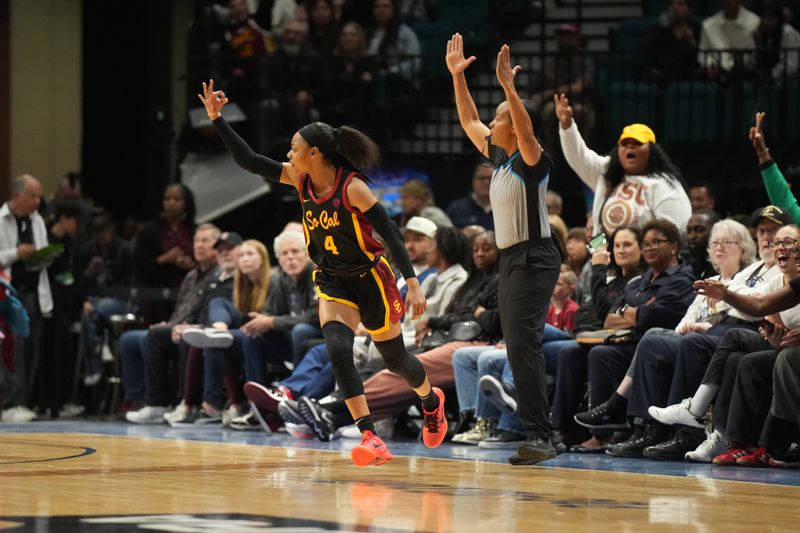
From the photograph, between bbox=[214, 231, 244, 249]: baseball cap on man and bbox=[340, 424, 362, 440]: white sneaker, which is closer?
bbox=[340, 424, 362, 440]: white sneaker

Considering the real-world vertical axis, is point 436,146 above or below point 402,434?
above

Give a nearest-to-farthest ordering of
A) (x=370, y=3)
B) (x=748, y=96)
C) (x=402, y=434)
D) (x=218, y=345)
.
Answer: (x=402, y=434) < (x=218, y=345) < (x=748, y=96) < (x=370, y=3)

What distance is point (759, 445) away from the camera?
6.86 metres

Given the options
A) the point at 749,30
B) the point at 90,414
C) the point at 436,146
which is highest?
the point at 749,30

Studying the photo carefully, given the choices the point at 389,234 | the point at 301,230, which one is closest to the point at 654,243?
the point at 389,234

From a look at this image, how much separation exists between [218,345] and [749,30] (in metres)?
4.87

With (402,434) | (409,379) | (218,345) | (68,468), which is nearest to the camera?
(68,468)

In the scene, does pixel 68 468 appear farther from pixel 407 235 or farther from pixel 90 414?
pixel 90 414

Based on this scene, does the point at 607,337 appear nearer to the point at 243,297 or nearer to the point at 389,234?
the point at 389,234

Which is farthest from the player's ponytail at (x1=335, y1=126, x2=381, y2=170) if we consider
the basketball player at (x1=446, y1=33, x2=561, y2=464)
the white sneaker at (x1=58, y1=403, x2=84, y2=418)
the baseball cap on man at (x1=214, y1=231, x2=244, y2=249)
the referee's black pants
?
the white sneaker at (x1=58, y1=403, x2=84, y2=418)

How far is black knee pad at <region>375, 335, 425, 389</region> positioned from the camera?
676 centimetres

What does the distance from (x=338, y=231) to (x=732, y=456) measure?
85.1 inches

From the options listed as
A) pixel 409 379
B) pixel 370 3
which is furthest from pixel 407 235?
pixel 370 3

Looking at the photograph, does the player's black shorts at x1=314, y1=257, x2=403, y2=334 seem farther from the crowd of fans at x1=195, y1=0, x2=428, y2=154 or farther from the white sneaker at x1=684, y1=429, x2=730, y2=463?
the crowd of fans at x1=195, y1=0, x2=428, y2=154
